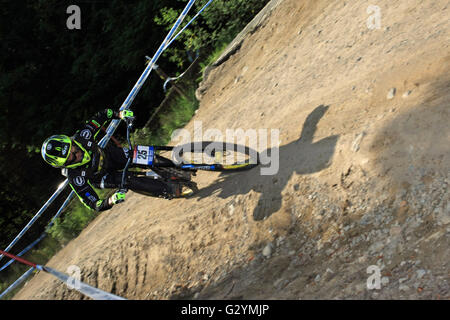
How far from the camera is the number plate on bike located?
258 inches

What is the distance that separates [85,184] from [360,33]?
6199 millimetres

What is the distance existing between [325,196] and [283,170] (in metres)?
1.16

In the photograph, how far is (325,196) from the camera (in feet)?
16.6

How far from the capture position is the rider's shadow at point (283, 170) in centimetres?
567

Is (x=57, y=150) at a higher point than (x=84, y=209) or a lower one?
higher

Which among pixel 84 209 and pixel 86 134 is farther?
pixel 84 209

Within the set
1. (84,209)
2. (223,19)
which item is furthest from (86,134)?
(223,19)

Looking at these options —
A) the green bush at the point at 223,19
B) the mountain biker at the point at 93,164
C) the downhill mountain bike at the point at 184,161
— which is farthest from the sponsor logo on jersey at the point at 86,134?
the green bush at the point at 223,19

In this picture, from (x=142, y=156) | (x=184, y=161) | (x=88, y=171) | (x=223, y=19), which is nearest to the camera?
(x=88, y=171)

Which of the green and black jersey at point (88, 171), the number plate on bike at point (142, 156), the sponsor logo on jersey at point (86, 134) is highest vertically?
the sponsor logo on jersey at point (86, 134)

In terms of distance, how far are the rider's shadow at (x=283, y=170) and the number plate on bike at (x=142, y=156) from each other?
1.31 meters

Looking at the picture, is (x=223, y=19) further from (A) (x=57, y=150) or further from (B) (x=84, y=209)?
(A) (x=57, y=150)

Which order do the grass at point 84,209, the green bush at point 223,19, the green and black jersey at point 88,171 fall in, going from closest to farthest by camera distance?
the green and black jersey at point 88,171 < the grass at point 84,209 < the green bush at point 223,19

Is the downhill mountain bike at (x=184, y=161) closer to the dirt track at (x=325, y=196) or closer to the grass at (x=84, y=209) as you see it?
the dirt track at (x=325, y=196)
